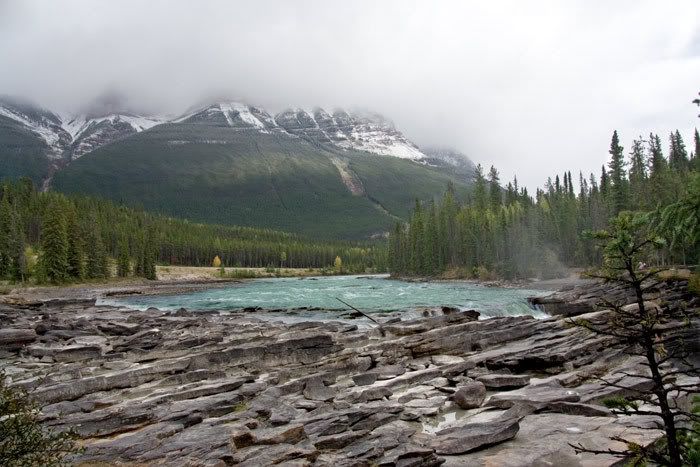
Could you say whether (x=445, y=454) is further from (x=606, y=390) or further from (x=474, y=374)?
(x=474, y=374)

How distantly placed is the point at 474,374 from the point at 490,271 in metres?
93.5

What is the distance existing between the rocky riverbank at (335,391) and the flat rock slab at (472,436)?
5 centimetres

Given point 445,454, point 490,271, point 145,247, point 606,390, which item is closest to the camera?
point 445,454

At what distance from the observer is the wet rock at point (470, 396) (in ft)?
63.5

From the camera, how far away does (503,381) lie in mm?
21859

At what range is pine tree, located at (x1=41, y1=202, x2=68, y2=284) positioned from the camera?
303ft

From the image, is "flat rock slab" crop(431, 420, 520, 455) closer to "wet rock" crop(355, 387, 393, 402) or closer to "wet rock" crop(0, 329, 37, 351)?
"wet rock" crop(355, 387, 393, 402)

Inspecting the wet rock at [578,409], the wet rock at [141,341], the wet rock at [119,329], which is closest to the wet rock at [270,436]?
the wet rock at [578,409]

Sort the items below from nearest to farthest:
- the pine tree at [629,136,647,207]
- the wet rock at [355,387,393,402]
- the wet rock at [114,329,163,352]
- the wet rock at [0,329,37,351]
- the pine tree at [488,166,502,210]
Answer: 1. the wet rock at [355,387,393,402]
2. the wet rock at [114,329,163,352]
3. the wet rock at [0,329,37,351]
4. the pine tree at [629,136,647,207]
5. the pine tree at [488,166,502,210]

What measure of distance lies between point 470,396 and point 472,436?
16.3 feet

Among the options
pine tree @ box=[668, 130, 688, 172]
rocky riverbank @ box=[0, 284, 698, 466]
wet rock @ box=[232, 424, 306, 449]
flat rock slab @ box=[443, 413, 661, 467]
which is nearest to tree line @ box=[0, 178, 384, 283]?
rocky riverbank @ box=[0, 284, 698, 466]

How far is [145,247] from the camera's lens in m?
132

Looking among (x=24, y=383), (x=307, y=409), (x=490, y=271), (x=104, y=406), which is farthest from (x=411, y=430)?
(x=490, y=271)

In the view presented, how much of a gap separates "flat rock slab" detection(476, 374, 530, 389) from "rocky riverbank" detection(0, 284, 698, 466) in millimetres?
94
